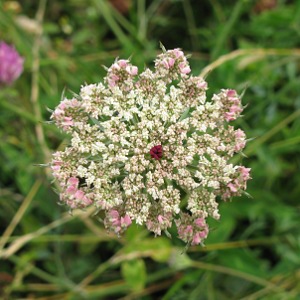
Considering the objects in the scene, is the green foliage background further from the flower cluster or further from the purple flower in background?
the flower cluster

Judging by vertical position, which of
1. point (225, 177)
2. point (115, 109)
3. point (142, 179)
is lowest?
point (225, 177)

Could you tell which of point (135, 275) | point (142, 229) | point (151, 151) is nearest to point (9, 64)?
point (142, 229)

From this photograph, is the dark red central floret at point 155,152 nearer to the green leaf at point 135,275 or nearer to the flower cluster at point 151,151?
the flower cluster at point 151,151

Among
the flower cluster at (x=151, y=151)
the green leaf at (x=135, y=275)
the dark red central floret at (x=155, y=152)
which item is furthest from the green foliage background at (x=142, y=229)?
the dark red central floret at (x=155, y=152)

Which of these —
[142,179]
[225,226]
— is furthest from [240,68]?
[142,179]

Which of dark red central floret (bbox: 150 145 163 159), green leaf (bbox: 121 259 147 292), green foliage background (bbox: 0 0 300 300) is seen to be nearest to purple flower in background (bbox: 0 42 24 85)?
green foliage background (bbox: 0 0 300 300)

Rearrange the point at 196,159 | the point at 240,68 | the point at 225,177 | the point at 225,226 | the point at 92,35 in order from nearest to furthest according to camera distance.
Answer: the point at 225,177, the point at 196,159, the point at 225,226, the point at 240,68, the point at 92,35

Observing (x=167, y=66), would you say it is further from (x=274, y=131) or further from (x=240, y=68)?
(x=240, y=68)

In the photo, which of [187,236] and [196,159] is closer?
[187,236]

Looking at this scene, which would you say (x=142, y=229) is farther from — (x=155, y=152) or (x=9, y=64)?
(x=9, y=64)
